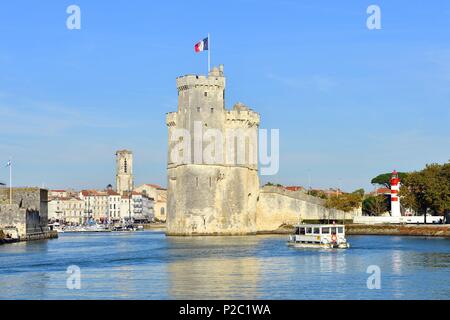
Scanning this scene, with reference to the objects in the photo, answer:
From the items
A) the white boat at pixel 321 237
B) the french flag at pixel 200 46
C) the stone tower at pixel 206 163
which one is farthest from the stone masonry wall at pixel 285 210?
the white boat at pixel 321 237

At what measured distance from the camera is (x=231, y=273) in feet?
119

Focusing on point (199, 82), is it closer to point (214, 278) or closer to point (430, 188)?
point (430, 188)

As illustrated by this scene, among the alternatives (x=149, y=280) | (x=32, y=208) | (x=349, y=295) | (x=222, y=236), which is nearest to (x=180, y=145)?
(x=222, y=236)

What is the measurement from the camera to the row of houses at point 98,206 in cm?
17368

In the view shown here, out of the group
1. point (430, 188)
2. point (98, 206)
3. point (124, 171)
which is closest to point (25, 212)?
point (430, 188)

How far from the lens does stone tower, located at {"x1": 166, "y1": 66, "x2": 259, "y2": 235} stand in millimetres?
74625

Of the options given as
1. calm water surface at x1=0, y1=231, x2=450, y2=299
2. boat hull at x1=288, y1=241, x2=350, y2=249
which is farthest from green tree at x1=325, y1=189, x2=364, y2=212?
calm water surface at x1=0, y1=231, x2=450, y2=299

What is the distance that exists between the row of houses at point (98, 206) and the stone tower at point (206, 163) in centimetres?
9610

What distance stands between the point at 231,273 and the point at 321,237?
20687mm

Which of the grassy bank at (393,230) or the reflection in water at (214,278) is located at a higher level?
the grassy bank at (393,230)

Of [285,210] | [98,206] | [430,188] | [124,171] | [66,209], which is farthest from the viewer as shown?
[124,171]

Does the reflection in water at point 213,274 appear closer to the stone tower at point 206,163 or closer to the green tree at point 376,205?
the stone tower at point 206,163

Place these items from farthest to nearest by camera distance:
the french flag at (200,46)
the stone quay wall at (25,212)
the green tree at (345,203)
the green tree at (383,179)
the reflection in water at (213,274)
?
the green tree at (383,179)
the green tree at (345,203)
the french flag at (200,46)
the stone quay wall at (25,212)
the reflection in water at (213,274)

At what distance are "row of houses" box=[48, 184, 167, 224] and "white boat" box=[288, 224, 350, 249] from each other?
116 meters
